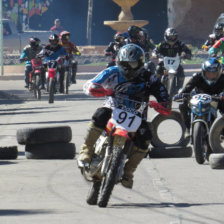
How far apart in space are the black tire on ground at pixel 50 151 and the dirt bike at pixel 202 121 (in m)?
1.68

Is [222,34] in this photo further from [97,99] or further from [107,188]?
[107,188]

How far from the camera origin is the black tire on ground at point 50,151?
42.9ft

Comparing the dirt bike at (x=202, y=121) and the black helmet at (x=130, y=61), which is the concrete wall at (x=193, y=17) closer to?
the dirt bike at (x=202, y=121)

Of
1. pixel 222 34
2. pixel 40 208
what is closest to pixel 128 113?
pixel 40 208

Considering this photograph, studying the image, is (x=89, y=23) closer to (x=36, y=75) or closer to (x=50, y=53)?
(x=36, y=75)

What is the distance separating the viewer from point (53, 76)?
961 inches

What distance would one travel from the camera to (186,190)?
9992 mm

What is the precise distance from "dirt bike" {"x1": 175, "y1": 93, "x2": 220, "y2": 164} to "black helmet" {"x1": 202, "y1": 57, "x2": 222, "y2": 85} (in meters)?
0.29

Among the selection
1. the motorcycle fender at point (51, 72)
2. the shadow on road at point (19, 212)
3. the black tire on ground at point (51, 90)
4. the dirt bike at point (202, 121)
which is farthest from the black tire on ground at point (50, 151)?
the motorcycle fender at point (51, 72)

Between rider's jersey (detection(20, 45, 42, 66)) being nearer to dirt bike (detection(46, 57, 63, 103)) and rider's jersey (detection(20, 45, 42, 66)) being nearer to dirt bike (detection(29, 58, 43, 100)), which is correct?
dirt bike (detection(29, 58, 43, 100))

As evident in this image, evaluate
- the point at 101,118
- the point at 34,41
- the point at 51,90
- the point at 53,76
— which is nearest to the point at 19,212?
the point at 101,118

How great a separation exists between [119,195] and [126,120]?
855 mm

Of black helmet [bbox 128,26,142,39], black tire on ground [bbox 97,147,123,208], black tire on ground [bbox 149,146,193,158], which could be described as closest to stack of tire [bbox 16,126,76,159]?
black tire on ground [bbox 149,146,193,158]

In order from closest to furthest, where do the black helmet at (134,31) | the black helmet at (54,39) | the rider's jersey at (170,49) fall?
the rider's jersey at (170,49) < the black helmet at (134,31) < the black helmet at (54,39)
